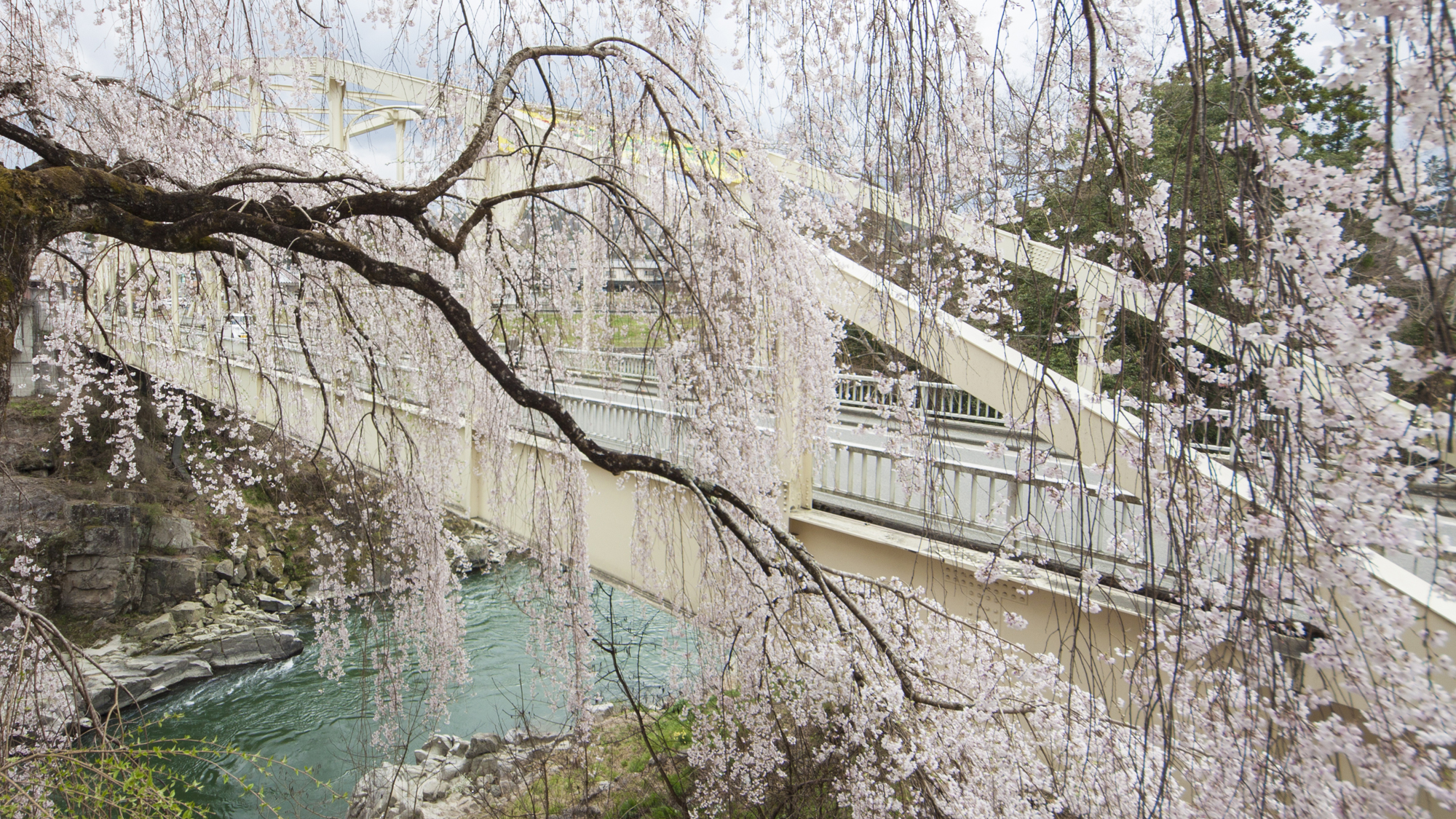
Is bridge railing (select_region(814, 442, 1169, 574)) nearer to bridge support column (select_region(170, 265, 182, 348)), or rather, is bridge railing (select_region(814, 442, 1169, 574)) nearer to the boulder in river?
bridge support column (select_region(170, 265, 182, 348))

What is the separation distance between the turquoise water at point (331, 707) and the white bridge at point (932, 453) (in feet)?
5.16

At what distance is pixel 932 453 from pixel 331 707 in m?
7.55

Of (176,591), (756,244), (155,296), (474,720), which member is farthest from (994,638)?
(176,591)

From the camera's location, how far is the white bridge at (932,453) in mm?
2256

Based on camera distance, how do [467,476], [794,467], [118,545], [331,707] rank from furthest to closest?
[118,545] < [331,707] < [467,476] < [794,467]

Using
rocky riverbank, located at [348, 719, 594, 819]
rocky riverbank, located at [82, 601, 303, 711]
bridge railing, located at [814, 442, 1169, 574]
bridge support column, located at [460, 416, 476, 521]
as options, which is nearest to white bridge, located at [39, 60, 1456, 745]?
bridge railing, located at [814, 442, 1169, 574]

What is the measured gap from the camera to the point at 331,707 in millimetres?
7684

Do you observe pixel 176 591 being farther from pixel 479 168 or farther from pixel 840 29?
pixel 840 29

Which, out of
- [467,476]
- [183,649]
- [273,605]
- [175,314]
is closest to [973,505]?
[467,476]

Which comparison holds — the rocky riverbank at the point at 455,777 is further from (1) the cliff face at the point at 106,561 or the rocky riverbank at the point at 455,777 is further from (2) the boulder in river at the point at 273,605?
(1) the cliff face at the point at 106,561

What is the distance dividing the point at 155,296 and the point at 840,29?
4148 mm

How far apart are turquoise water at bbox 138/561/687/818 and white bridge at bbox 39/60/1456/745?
1.57m

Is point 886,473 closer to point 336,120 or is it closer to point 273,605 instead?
point 336,120

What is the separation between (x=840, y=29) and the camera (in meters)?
2.26
